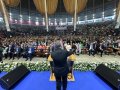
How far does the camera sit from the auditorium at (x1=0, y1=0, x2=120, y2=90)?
5.81m

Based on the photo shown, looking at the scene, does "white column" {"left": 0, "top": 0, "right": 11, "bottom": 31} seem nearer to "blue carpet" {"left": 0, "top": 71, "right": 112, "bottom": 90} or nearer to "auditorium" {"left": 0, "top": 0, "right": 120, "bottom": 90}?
"auditorium" {"left": 0, "top": 0, "right": 120, "bottom": 90}

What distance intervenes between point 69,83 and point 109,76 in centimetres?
131

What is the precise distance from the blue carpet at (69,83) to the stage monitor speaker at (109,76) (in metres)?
0.15

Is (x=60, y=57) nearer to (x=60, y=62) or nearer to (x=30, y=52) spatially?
(x=60, y=62)

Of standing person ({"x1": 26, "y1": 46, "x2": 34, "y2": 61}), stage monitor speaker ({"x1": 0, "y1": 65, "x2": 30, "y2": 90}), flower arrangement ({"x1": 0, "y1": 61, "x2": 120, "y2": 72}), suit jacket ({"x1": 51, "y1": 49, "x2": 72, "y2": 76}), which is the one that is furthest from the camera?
standing person ({"x1": 26, "y1": 46, "x2": 34, "y2": 61})

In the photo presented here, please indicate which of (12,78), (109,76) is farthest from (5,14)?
(109,76)

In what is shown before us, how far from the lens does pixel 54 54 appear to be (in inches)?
176

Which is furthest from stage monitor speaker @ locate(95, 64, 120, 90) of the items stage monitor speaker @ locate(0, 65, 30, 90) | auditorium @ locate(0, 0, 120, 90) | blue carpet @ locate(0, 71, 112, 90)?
stage monitor speaker @ locate(0, 65, 30, 90)

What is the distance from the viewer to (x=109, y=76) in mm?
6180

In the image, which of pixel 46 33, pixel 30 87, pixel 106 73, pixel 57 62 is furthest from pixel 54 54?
pixel 46 33

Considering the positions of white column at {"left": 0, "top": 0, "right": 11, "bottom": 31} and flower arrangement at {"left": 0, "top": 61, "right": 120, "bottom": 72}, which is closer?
flower arrangement at {"left": 0, "top": 61, "right": 120, "bottom": 72}

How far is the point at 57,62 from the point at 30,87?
6.36 ft

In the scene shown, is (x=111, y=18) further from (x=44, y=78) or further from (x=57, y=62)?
(x=57, y=62)

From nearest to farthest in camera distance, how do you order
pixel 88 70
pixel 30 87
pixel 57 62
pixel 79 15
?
pixel 57 62
pixel 30 87
pixel 88 70
pixel 79 15
